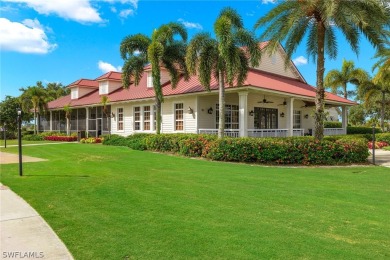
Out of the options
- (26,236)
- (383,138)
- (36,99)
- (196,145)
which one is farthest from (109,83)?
(26,236)

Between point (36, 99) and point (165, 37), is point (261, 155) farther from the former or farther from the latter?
point (36, 99)

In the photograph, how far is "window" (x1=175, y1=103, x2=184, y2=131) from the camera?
2188 cm

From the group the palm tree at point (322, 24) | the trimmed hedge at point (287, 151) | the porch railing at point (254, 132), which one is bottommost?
the trimmed hedge at point (287, 151)

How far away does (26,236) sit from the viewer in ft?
14.8

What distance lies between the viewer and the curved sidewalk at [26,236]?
3.93 m

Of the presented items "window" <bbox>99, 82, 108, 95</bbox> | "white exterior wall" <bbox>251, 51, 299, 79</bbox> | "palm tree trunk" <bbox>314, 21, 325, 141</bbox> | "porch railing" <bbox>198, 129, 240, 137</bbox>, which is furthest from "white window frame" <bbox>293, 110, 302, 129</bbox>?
"window" <bbox>99, 82, 108, 95</bbox>

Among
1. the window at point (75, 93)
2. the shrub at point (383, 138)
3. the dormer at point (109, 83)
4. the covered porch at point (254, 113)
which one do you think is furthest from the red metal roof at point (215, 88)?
the shrub at point (383, 138)

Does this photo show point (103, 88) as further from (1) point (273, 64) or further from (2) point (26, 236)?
(2) point (26, 236)

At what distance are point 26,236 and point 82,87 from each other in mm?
32132

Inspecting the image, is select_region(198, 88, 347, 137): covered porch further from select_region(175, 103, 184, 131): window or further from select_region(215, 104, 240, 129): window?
select_region(175, 103, 184, 131): window

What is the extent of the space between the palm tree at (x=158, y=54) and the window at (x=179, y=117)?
182 cm

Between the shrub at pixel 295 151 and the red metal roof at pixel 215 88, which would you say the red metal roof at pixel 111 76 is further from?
the shrub at pixel 295 151

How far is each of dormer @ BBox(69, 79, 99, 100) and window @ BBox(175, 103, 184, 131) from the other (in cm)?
→ 1648

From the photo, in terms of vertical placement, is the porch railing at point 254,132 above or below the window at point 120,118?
below
